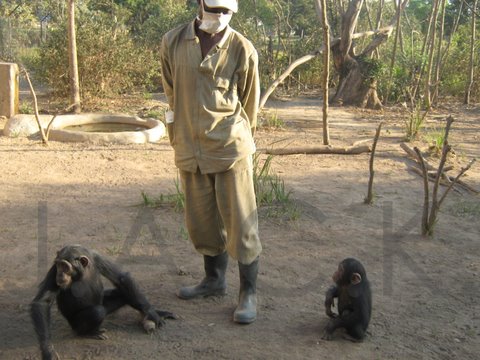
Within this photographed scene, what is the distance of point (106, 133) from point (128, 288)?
5.73m

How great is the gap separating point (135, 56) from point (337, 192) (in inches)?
338

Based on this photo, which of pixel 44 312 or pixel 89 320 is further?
pixel 89 320

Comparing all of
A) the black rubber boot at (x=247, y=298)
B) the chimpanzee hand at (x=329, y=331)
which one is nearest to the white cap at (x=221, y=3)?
the black rubber boot at (x=247, y=298)

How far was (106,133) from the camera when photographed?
871cm

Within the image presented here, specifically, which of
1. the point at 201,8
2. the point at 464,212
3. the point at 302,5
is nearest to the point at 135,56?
the point at 464,212

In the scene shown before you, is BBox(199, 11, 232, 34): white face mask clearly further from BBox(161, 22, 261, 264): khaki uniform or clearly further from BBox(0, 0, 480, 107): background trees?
BBox(0, 0, 480, 107): background trees

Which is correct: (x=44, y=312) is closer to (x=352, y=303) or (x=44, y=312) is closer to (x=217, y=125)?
(x=217, y=125)

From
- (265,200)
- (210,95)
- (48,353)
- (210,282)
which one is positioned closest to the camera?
(48,353)

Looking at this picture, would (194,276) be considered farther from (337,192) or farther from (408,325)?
(337,192)

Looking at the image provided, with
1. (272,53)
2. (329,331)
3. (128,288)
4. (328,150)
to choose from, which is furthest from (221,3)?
(272,53)

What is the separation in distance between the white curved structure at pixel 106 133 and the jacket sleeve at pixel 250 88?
5491mm

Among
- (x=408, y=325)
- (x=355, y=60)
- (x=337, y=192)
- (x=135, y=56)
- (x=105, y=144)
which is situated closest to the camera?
(x=408, y=325)

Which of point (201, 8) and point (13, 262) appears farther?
point (13, 262)

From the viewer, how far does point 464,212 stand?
19.2ft
